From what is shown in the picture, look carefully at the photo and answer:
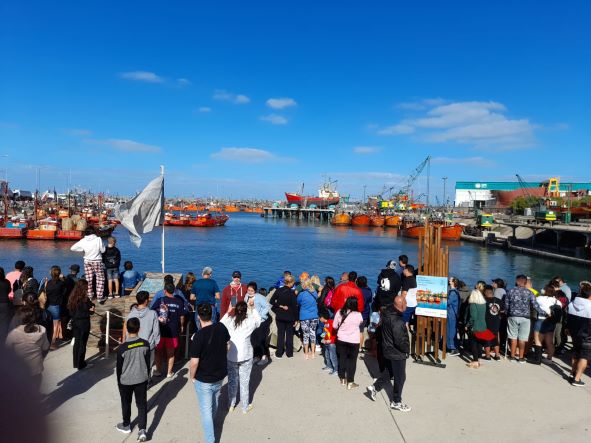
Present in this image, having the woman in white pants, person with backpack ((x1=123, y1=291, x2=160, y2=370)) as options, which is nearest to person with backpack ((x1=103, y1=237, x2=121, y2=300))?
person with backpack ((x1=123, y1=291, x2=160, y2=370))

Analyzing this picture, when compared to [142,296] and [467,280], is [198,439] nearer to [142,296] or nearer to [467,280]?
[142,296]

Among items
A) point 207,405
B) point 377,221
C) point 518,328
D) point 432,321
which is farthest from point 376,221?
point 207,405

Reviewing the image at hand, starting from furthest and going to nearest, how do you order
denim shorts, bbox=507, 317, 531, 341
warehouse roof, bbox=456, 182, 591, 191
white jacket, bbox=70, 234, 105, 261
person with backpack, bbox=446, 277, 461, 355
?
warehouse roof, bbox=456, 182, 591, 191 < white jacket, bbox=70, 234, 105, 261 < person with backpack, bbox=446, 277, 461, 355 < denim shorts, bbox=507, 317, 531, 341

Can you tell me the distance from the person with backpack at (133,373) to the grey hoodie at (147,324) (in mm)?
754

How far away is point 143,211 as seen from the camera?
9555mm

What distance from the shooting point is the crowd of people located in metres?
4.75

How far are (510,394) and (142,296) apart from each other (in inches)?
211

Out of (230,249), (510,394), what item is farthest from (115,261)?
(230,249)

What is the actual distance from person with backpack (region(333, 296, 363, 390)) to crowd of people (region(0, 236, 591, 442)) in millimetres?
15

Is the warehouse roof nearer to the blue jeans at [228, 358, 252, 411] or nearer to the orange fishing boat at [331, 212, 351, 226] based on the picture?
the orange fishing boat at [331, 212, 351, 226]

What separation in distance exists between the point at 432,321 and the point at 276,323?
2.72 meters

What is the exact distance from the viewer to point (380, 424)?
517 centimetres

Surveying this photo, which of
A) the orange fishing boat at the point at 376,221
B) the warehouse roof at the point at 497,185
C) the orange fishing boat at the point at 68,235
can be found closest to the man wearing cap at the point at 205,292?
the orange fishing boat at the point at 68,235

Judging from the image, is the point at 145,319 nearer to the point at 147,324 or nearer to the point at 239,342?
the point at 147,324
